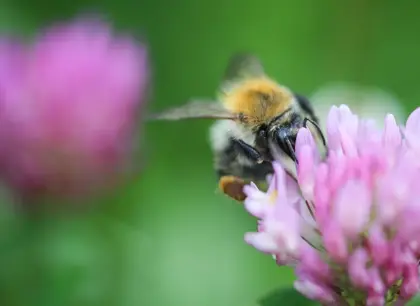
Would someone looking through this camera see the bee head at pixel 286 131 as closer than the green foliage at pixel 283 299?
No

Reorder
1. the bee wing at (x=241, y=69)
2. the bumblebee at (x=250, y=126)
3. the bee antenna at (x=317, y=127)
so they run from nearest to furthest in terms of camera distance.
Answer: the bee antenna at (x=317, y=127) → the bumblebee at (x=250, y=126) → the bee wing at (x=241, y=69)

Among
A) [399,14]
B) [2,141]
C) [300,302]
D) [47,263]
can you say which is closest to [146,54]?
[2,141]

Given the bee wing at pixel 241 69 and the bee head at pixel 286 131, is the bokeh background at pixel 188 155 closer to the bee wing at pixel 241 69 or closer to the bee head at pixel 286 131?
the bee wing at pixel 241 69

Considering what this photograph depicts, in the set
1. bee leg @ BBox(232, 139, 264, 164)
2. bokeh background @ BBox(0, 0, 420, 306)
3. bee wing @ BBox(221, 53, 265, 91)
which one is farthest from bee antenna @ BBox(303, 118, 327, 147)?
bokeh background @ BBox(0, 0, 420, 306)

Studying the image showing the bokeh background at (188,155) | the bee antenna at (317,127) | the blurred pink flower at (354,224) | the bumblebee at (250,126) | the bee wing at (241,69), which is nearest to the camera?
the blurred pink flower at (354,224)

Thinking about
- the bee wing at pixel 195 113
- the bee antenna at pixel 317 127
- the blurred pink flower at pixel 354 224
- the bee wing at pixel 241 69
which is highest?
the bee wing at pixel 241 69

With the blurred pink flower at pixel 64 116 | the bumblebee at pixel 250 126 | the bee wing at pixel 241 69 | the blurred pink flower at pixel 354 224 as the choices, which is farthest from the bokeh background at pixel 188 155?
the blurred pink flower at pixel 354 224

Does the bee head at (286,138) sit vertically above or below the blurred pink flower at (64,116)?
below

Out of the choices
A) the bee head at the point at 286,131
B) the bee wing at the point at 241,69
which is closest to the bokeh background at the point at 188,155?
the bee wing at the point at 241,69
